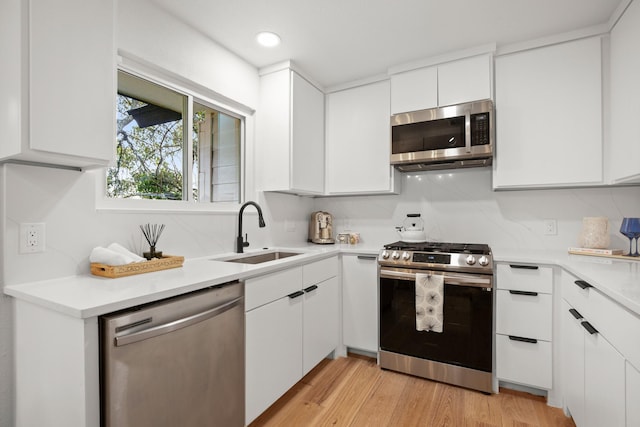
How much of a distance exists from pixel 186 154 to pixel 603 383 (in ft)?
8.07

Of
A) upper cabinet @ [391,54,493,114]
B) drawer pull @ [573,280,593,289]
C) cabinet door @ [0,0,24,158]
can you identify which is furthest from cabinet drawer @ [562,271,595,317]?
cabinet door @ [0,0,24,158]

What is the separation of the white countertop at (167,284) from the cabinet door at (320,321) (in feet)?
1.45

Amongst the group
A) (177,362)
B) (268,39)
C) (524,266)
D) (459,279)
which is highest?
(268,39)

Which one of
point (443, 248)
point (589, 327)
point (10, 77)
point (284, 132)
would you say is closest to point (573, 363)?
point (589, 327)

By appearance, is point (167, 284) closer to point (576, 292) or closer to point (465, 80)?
point (576, 292)

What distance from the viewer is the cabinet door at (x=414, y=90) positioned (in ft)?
8.33

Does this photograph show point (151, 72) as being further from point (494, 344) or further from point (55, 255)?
point (494, 344)

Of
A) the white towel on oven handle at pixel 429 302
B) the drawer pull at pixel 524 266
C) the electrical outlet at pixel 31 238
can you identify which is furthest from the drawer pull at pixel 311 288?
the electrical outlet at pixel 31 238

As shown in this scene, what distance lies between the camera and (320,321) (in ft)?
7.73

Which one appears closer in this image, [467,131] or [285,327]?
[285,327]

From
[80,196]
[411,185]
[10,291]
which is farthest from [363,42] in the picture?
[10,291]

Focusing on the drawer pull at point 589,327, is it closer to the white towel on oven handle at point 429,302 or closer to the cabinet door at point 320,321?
the white towel on oven handle at point 429,302

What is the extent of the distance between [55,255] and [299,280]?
1.26m

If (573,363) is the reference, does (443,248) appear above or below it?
above
